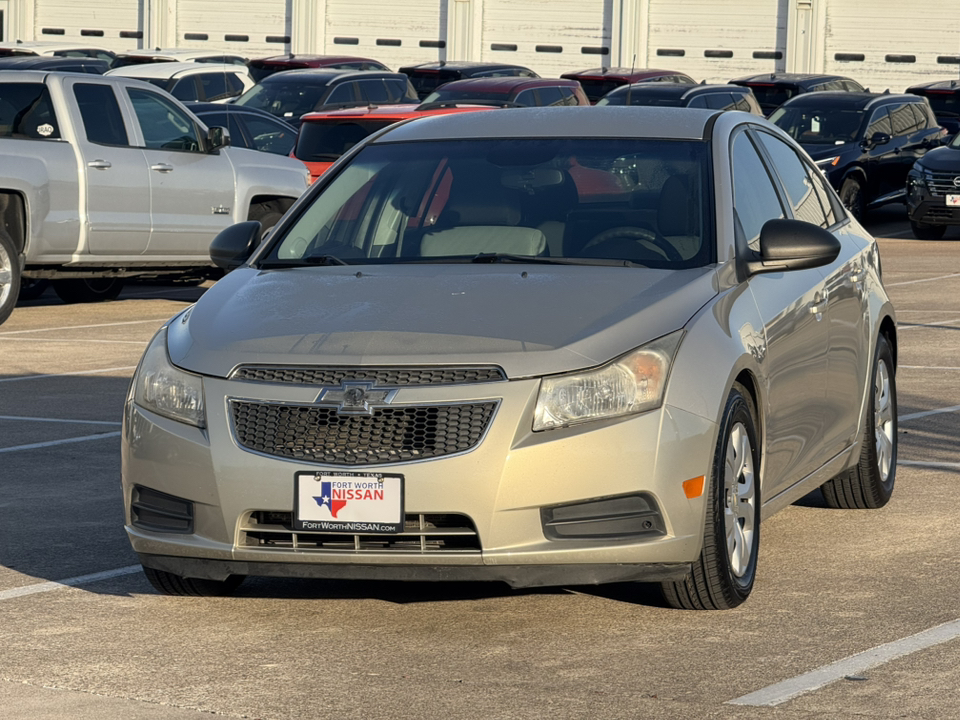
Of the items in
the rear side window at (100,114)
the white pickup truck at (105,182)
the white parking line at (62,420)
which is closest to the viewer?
the white parking line at (62,420)

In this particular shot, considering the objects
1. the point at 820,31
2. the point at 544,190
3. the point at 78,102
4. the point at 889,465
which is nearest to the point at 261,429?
the point at 544,190

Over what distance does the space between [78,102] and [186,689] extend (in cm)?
1092

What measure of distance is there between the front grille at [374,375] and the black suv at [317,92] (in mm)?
20214

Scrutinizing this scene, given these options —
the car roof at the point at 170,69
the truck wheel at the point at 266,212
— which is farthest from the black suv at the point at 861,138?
the truck wheel at the point at 266,212

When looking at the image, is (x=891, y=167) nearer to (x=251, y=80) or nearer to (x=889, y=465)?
(x=251, y=80)

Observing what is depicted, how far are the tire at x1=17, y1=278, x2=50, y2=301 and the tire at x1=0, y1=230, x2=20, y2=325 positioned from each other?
2671 millimetres

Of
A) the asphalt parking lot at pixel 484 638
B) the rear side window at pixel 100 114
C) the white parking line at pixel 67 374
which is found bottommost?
the white parking line at pixel 67 374

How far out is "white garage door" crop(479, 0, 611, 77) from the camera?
43.1 metres

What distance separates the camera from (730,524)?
19.1 ft

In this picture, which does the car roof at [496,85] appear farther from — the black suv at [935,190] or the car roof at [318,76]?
the black suv at [935,190]

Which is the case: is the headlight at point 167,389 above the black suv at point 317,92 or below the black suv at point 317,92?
below

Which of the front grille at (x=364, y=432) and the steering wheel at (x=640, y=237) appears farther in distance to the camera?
the steering wheel at (x=640, y=237)

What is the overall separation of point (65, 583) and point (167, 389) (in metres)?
1.01

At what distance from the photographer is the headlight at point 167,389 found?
220 inches
